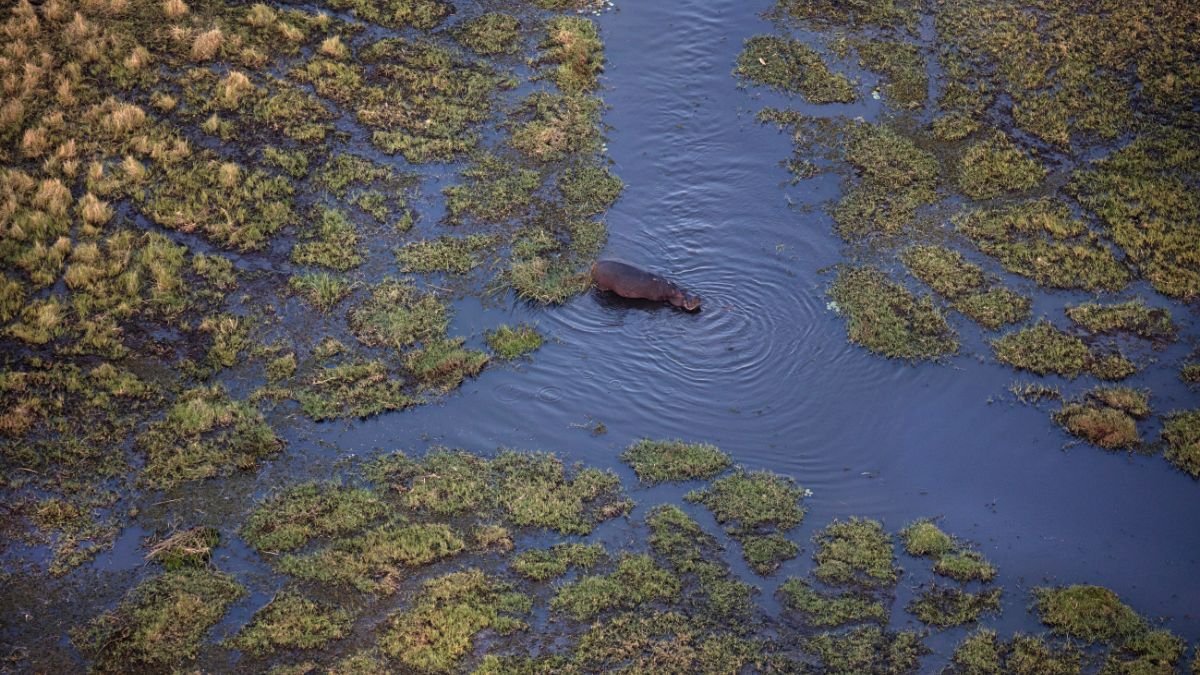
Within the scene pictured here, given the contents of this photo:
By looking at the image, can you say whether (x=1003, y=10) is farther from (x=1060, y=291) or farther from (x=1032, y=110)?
(x=1060, y=291)

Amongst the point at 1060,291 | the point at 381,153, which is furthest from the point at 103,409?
the point at 1060,291

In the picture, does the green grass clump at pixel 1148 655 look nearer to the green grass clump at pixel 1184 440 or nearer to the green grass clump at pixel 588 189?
the green grass clump at pixel 1184 440

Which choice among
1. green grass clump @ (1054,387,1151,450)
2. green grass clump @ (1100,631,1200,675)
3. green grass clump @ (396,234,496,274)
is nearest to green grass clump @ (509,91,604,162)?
green grass clump @ (396,234,496,274)

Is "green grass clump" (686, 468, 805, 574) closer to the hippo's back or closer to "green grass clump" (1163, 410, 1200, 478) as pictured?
the hippo's back

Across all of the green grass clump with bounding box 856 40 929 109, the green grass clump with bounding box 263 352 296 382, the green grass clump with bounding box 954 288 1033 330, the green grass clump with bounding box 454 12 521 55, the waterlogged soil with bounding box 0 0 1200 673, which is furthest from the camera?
the green grass clump with bounding box 454 12 521 55

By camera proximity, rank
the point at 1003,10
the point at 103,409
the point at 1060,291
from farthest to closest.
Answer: the point at 1003,10
the point at 1060,291
the point at 103,409

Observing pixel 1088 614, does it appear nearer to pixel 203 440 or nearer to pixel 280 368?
pixel 280 368

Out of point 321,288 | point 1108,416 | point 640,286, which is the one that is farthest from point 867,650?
point 321,288
